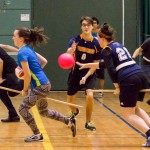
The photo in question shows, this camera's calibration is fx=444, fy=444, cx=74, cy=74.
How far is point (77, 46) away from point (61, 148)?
2442 millimetres

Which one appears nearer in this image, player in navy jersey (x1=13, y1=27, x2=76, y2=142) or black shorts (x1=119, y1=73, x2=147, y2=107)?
black shorts (x1=119, y1=73, x2=147, y2=107)

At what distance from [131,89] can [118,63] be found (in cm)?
43

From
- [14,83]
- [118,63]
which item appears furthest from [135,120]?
[14,83]

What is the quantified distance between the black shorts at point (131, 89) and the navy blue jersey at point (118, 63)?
0.07 meters

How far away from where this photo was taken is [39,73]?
6.81 m

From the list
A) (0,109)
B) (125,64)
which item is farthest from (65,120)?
(0,109)

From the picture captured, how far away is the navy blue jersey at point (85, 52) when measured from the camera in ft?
27.0

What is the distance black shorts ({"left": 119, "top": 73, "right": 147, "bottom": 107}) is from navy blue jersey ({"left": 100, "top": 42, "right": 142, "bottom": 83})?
0.07 metres

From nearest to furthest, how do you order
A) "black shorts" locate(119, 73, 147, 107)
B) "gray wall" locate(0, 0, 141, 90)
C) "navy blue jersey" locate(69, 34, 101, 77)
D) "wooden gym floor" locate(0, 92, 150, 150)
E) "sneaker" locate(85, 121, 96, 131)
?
"black shorts" locate(119, 73, 147, 107), "wooden gym floor" locate(0, 92, 150, 150), "sneaker" locate(85, 121, 96, 131), "navy blue jersey" locate(69, 34, 101, 77), "gray wall" locate(0, 0, 141, 90)

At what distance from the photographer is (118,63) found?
6.43 m

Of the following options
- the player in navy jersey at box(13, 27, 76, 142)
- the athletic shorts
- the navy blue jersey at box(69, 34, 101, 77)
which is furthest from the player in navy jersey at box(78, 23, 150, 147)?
the athletic shorts

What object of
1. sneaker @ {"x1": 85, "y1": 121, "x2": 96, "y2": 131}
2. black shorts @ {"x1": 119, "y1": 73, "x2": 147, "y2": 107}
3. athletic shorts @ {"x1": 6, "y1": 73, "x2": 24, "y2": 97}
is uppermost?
black shorts @ {"x1": 119, "y1": 73, "x2": 147, "y2": 107}

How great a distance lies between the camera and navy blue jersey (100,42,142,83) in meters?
6.36

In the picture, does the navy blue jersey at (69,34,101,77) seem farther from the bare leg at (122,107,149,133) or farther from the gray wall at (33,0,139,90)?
the gray wall at (33,0,139,90)
